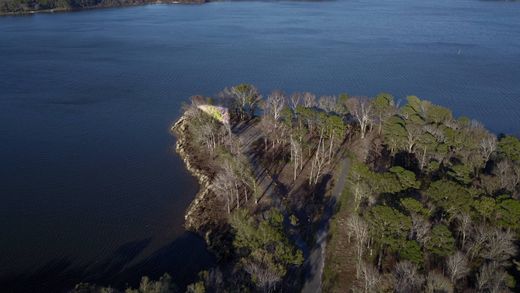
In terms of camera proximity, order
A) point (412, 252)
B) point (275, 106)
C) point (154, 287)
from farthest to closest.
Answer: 1. point (275, 106)
2. point (412, 252)
3. point (154, 287)

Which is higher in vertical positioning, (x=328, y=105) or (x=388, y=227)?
(x=328, y=105)

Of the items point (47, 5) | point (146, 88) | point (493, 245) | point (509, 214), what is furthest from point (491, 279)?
point (47, 5)

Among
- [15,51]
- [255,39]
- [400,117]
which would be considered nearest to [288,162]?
[400,117]

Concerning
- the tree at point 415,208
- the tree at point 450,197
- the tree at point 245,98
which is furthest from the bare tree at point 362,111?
the tree at point 415,208

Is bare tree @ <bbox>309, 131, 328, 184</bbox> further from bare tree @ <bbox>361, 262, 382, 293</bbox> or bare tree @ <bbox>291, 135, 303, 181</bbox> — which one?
bare tree @ <bbox>361, 262, 382, 293</bbox>

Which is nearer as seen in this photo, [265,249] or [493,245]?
[493,245]

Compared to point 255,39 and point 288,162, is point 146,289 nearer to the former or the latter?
point 288,162

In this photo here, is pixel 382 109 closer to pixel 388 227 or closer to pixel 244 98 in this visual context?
pixel 244 98

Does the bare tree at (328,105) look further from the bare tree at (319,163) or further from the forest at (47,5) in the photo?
the forest at (47,5)
